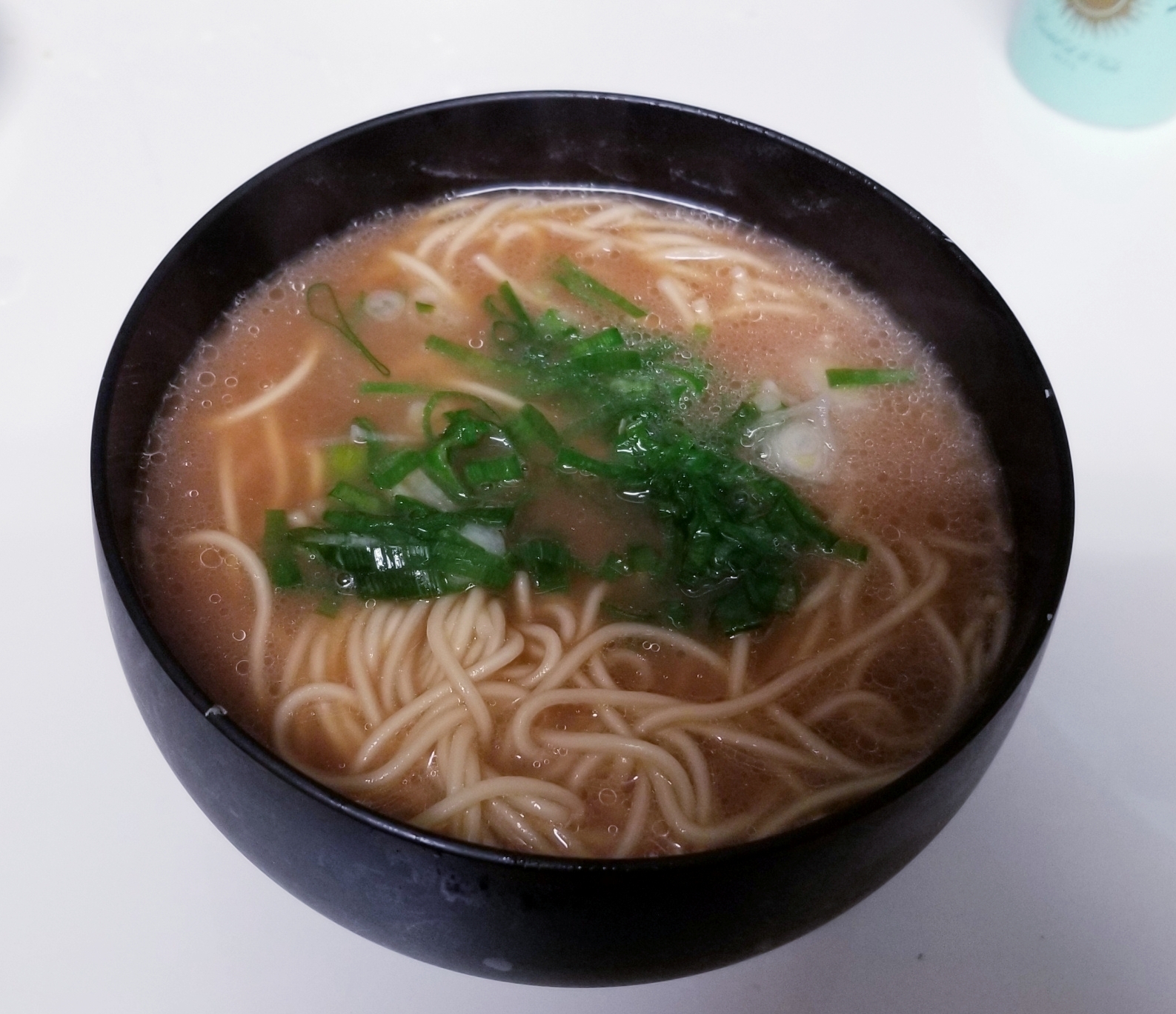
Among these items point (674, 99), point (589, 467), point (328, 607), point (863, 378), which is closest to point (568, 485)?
point (589, 467)

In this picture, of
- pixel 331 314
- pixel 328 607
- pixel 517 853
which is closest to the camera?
pixel 517 853

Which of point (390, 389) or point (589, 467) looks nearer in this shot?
point (589, 467)

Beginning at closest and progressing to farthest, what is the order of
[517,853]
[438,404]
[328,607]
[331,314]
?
[517,853]
[328,607]
[438,404]
[331,314]

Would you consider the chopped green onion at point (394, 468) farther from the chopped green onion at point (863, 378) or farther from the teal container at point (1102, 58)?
the teal container at point (1102, 58)

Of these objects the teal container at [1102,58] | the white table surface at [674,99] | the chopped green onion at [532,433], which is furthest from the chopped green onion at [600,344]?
the teal container at [1102,58]

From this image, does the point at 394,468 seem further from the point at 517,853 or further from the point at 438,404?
the point at 517,853

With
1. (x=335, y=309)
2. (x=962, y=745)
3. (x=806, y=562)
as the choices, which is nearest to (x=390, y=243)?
(x=335, y=309)

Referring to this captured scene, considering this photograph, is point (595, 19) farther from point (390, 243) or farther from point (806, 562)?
point (806, 562)
